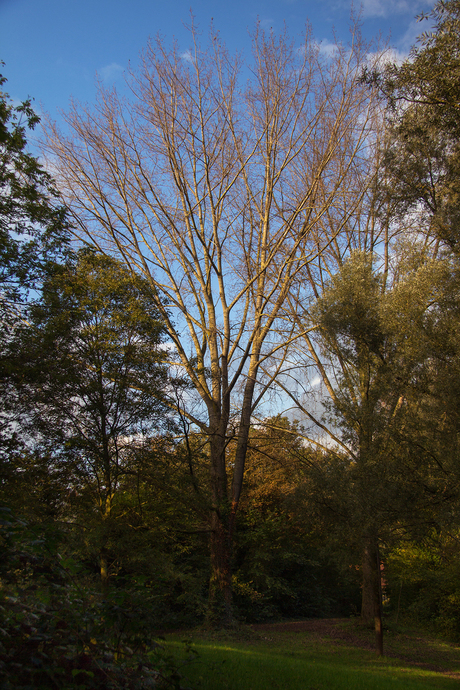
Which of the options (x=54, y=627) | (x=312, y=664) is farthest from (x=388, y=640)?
(x=54, y=627)

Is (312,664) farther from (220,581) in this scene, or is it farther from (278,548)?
(278,548)

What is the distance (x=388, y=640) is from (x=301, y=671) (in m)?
9.61

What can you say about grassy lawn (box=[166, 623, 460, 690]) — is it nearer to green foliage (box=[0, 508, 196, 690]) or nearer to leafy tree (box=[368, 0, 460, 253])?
green foliage (box=[0, 508, 196, 690])

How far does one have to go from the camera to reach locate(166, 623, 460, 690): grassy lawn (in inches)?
220

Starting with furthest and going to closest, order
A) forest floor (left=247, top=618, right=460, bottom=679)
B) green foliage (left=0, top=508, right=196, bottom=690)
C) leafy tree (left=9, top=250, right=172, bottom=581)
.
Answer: forest floor (left=247, top=618, right=460, bottom=679)
leafy tree (left=9, top=250, right=172, bottom=581)
green foliage (left=0, top=508, right=196, bottom=690)

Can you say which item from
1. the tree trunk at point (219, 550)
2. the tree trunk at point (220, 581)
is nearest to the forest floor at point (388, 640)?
the tree trunk at point (220, 581)

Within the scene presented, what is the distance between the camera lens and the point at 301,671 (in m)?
6.71

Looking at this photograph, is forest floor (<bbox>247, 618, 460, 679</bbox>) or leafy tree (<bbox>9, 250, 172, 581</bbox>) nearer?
leafy tree (<bbox>9, 250, 172, 581</bbox>)

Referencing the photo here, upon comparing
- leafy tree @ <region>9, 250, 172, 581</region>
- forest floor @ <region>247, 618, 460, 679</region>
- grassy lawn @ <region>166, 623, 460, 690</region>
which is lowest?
forest floor @ <region>247, 618, 460, 679</region>

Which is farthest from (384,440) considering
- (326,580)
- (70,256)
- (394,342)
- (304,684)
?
(326,580)

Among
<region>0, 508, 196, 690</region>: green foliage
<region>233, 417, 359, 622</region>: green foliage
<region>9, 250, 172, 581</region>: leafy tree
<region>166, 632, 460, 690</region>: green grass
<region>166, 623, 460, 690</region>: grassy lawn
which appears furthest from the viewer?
<region>233, 417, 359, 622</region>: green foliage

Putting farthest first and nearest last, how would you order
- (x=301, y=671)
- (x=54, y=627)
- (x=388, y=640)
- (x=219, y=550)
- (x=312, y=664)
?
(x=388, y=640), (x=219, y=550), (x=312, y=664), (x=301, y=671), (x=54, y=627)

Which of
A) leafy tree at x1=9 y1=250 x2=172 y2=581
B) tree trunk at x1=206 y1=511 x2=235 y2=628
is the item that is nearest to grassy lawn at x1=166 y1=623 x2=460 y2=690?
tree trunk at x1=206 y1=511 x2=235 y2=628

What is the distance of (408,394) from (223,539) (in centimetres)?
725
